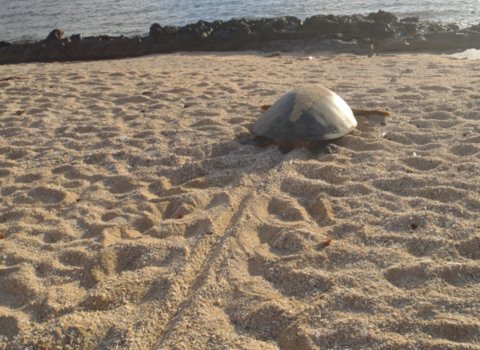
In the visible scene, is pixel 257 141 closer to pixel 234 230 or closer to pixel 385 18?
pixel 234 230

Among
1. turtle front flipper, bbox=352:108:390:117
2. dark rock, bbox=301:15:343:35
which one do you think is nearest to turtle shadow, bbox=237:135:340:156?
turtle front flipper, bbox=352:108:390:117

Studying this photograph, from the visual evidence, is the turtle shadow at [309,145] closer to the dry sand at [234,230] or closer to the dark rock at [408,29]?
the dry sand at [234,230]

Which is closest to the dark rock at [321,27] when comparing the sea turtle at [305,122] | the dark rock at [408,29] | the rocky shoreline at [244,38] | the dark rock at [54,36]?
the rocky shoreline at [244,38]

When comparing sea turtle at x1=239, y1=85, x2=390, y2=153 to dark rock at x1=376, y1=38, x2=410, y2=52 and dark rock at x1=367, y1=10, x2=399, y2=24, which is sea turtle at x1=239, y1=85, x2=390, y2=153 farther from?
dark rock at x1=367, y1=10, x2=399, y2=24

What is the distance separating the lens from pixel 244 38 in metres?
10.2

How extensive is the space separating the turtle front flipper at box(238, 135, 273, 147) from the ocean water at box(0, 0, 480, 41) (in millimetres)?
9832

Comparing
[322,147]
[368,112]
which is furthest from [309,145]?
[368,112]

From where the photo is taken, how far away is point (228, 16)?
14969 millimetres

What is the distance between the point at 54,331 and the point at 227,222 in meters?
1.20

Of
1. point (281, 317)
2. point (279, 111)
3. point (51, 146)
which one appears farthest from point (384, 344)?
point (51, 146)

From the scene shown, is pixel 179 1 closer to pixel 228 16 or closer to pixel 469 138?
pixel 228 16

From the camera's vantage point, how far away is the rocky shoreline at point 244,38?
383 inches

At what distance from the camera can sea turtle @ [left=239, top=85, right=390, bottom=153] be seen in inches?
140

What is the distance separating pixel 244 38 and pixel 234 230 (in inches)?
336
